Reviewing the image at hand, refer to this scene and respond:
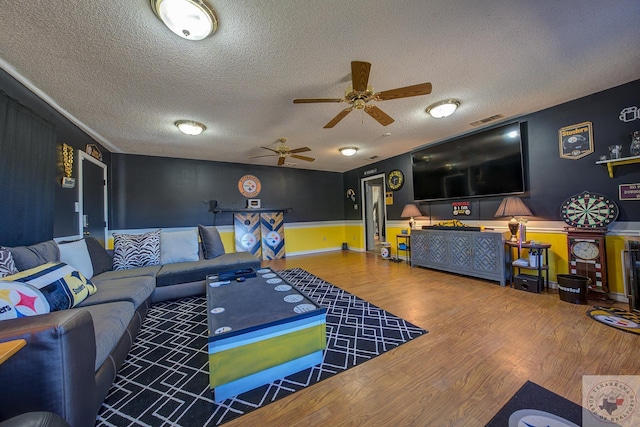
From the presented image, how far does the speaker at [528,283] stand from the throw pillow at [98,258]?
5.21 meters

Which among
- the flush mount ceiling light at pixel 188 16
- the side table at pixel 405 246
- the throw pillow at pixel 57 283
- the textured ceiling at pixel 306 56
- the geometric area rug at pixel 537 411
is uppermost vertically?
the textured ceiling at pixel 306 56

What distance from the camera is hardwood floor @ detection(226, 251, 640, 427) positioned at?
1.22 metres

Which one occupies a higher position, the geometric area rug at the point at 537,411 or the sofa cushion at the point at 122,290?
the sofa cushion at the point at 122,290

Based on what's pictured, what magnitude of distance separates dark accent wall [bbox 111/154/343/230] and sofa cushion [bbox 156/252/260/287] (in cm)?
238

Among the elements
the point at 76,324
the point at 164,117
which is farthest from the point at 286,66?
the point at 76,324

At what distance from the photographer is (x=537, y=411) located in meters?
1.19

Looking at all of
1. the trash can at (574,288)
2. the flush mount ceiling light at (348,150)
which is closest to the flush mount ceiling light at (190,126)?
the flush mount ceiling light at (348,150)

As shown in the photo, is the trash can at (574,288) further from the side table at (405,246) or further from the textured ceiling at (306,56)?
the side table at (405,246)

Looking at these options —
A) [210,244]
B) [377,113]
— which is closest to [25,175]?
[210,244]

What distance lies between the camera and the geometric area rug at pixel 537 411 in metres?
1.12

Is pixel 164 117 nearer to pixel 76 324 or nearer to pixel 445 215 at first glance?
pixel 76 324

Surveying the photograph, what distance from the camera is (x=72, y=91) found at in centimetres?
234

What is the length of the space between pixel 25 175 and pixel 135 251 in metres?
1.28

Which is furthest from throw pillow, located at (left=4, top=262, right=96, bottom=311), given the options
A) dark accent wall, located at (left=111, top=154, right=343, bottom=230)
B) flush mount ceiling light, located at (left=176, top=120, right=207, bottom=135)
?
dark accent wall, located at (left=111, top=154, right=343, bottom=230)
